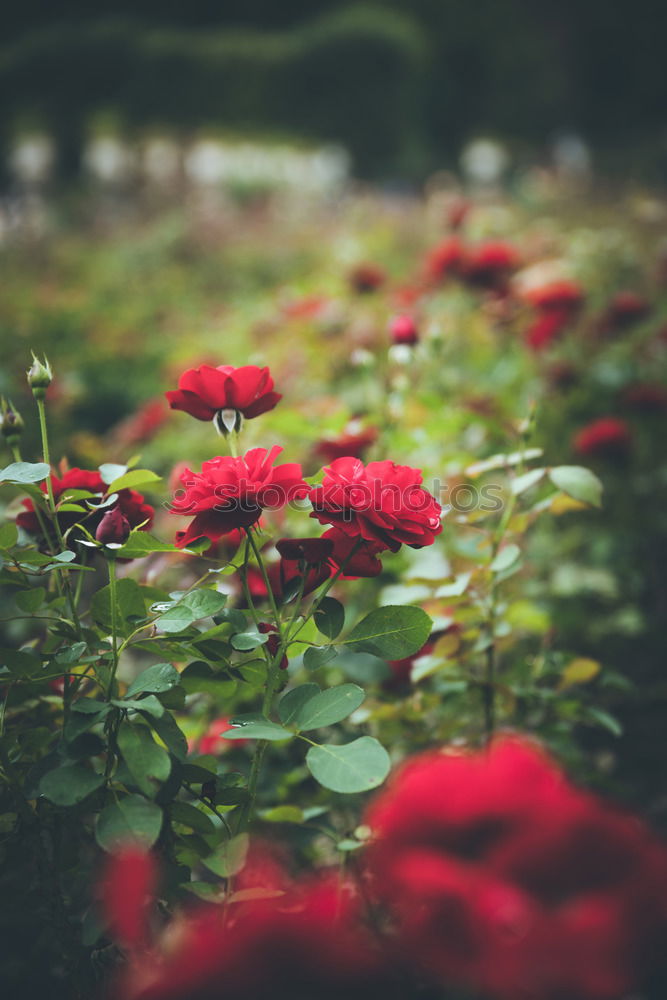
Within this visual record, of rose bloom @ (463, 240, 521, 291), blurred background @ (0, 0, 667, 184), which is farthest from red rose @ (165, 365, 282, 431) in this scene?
blurred background @ (0, 0, 667, 184)

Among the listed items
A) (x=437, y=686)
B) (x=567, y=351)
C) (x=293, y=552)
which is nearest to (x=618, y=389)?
(x=567, y=351)

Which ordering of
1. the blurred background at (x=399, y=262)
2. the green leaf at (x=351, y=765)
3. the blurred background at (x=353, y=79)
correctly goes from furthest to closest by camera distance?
the blurred background at (x=353, y=79)
the blurred background at (x=399, y=262)
the green leaf at (x=351, y=765)

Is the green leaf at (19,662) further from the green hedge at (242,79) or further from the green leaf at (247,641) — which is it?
the green hedge at (242,79)

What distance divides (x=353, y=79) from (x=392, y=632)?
14041 millimetres

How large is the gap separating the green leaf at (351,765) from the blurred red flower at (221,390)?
304mm

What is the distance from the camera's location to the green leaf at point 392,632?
0.57 m

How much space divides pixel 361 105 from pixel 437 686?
1371 cm

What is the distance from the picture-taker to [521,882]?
0.89ft

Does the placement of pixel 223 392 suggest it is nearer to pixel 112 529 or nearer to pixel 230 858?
pixel 112 529

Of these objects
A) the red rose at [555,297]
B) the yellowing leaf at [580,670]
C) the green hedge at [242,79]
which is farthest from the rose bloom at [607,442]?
the green hedge at [242,79]

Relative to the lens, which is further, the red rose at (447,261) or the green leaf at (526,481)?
the red rose at (447,261)

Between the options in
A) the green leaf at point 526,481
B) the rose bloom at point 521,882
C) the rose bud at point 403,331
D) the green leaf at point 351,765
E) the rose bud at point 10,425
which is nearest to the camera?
the rose bloom at point 521,882

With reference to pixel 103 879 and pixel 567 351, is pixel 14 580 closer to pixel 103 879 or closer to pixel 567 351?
pixel 103 879

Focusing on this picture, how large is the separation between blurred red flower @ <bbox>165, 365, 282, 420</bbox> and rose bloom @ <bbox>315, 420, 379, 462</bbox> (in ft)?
0.97
